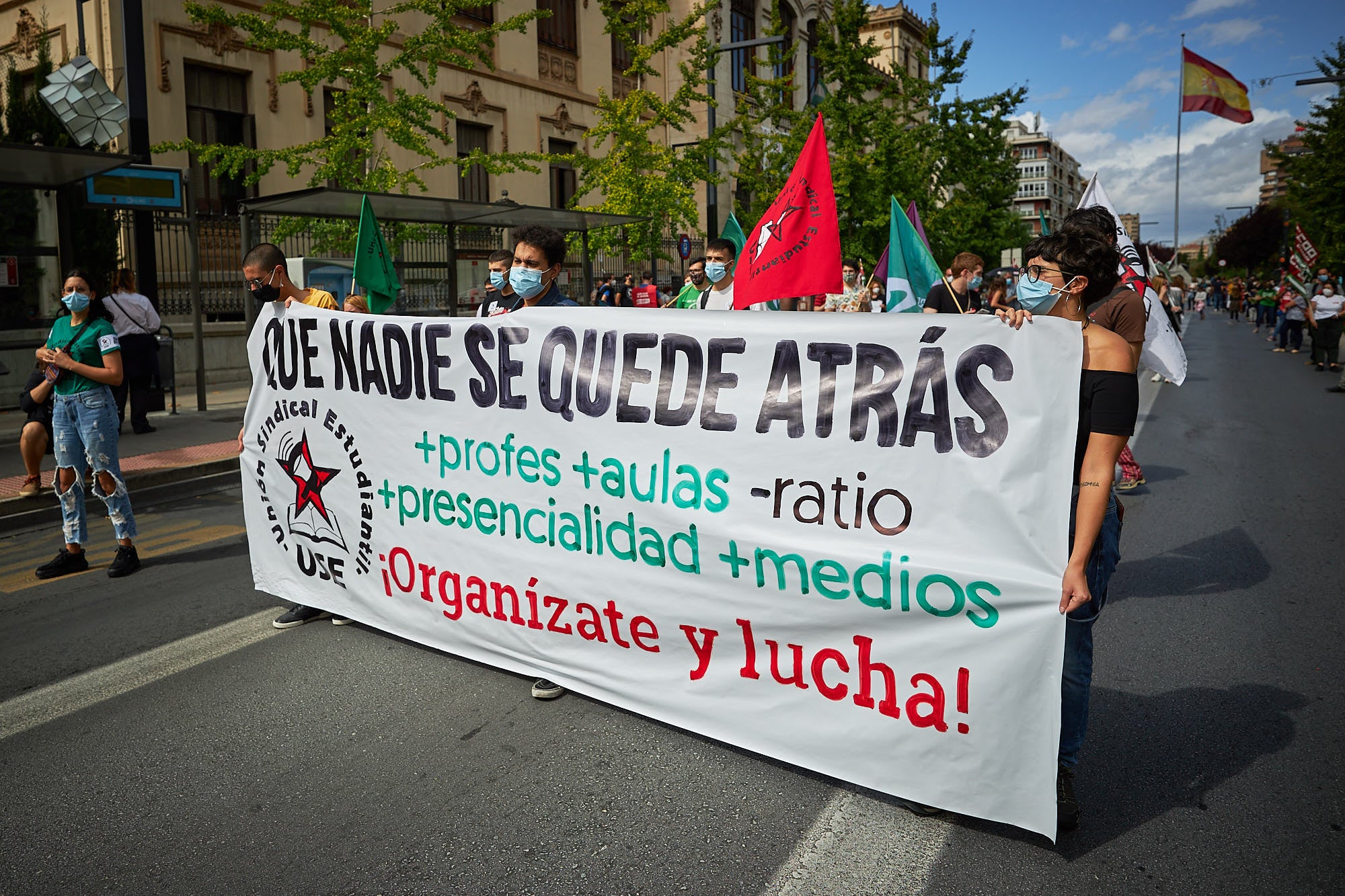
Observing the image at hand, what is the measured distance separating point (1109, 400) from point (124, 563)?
18.6 ft

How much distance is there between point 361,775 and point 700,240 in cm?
2753

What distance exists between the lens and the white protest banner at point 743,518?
2910mm

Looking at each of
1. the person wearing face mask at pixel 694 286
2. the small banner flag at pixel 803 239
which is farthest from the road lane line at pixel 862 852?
the person wearing face mask at pixel 694 286

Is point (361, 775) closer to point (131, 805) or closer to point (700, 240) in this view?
point (131, 805)

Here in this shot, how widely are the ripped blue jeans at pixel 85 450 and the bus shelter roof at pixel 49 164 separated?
5.17 meters

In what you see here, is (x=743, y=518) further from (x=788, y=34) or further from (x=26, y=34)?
(x=788, y=34)

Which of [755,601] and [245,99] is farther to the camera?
[245,99]

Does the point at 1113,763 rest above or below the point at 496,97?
below

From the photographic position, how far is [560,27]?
27.0m

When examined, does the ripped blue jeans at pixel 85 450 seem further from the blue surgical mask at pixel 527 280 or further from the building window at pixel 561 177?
the building window at pixel 561 177

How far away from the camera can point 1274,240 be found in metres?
67.6

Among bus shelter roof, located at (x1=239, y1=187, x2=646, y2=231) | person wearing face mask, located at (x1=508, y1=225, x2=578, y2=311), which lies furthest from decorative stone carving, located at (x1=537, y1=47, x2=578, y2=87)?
person wearing face mask, located at (x1=508, y1=225, x2=578, y2=311)

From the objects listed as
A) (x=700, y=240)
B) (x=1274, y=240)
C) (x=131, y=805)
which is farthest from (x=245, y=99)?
(x=1274, y=240)

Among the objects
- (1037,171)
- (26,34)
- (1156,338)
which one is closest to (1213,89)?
(1156,338)
